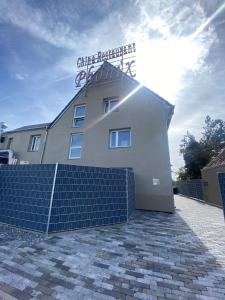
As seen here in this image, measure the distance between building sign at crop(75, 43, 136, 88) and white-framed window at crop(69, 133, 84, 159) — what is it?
4.21 metres

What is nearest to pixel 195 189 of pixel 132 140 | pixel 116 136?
pixel 132 140

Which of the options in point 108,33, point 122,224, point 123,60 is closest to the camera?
point 122,224

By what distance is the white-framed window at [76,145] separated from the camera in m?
12.8

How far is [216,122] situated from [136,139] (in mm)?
32975

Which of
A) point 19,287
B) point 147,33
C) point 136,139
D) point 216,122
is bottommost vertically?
point 19,287

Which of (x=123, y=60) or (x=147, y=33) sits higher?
(x=123, y=60)

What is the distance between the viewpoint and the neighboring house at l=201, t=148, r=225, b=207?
13.4m

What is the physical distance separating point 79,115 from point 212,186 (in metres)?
13.4

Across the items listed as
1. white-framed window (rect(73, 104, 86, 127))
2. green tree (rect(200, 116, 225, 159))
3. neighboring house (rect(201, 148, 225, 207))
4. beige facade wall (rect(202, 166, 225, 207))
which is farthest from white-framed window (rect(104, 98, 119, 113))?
green tree (rect(200, 116, 225, 159))

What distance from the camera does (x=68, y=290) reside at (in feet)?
9.11

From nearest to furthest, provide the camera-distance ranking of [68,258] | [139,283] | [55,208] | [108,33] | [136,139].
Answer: [139,283] → [68,258] → [55,208] → [108,33] → [136,139]

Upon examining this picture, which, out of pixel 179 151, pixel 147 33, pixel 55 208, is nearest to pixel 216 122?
pixel 179 151

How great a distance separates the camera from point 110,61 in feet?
45.2

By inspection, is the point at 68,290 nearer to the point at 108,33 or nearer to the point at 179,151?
the point at 108,33
